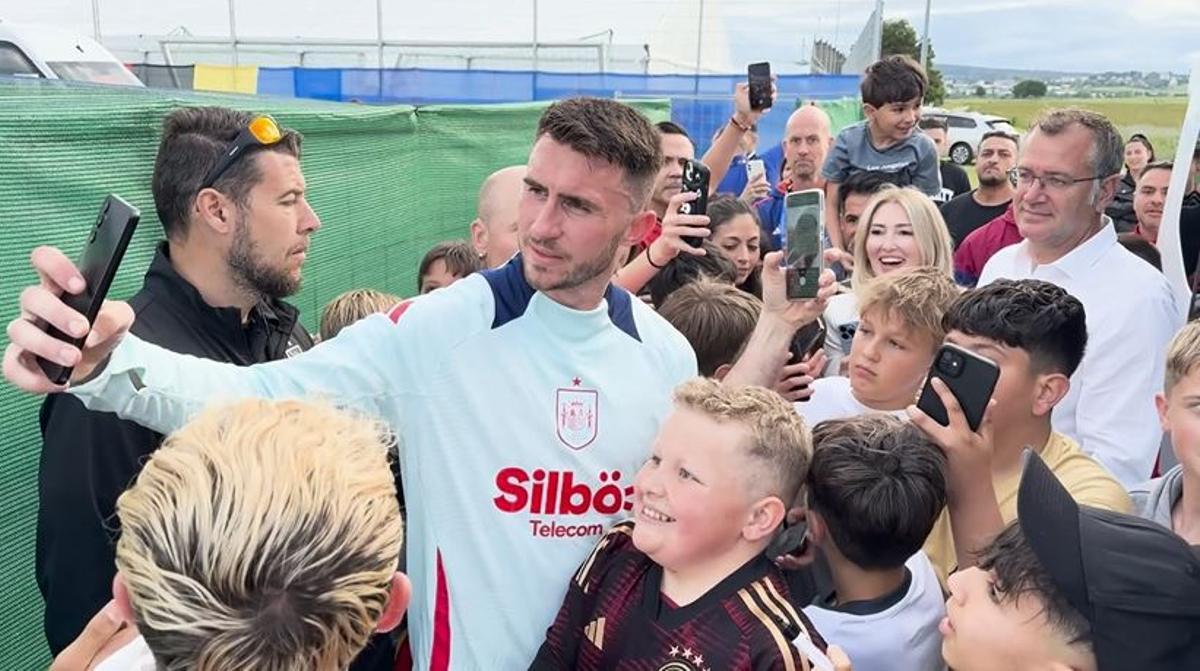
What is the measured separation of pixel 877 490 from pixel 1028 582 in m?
0.52

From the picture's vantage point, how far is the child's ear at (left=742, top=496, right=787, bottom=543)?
6.84 feet

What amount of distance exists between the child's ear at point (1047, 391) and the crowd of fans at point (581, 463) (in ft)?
0.04

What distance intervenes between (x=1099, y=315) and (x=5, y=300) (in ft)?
11.6

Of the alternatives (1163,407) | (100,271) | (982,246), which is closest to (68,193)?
(100,271)

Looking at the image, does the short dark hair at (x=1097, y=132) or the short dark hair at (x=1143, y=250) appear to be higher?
the short dark hair at (x=1097, y=132)

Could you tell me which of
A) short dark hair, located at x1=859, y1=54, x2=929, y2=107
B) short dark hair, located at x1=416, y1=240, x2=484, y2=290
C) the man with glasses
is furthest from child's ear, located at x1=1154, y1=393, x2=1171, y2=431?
the man with glasses

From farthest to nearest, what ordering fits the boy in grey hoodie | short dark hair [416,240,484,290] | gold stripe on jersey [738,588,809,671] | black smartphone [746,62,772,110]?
1. black smartphone [746,62,772,110]
2. short dark hair [416,240,484,290]
3. the boy in grey hoodie
4. gold stripe on jersey [738,588,809,671]

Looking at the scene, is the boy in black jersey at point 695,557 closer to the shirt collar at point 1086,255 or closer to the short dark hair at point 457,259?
the shirt collar at point 1086,255

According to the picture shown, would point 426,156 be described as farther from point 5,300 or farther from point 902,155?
point 5,300

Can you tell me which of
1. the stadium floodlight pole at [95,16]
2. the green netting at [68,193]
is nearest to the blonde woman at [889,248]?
the green netting at [68,193]

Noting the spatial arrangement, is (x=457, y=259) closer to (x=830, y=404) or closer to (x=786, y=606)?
(x=830, y=404)

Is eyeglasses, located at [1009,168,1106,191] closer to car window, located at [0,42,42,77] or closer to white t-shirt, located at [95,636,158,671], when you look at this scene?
white t-shirt, located at [95,636,158,671]

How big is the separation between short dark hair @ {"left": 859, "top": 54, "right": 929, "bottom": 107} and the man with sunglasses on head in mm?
3676

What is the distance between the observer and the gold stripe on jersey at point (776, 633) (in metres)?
1.84
